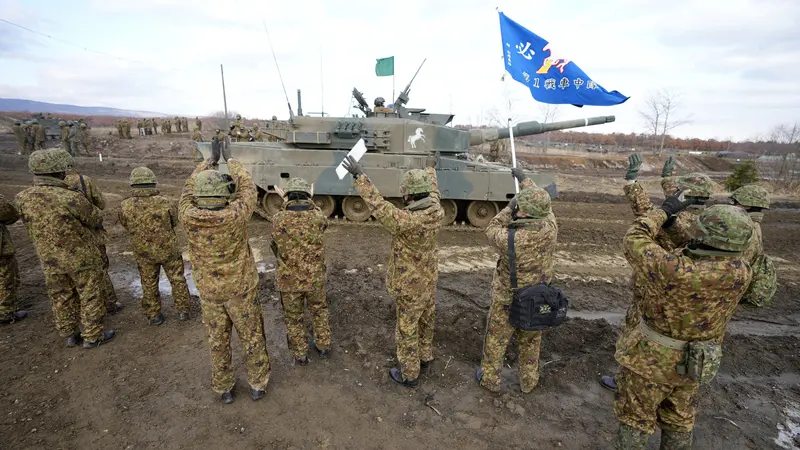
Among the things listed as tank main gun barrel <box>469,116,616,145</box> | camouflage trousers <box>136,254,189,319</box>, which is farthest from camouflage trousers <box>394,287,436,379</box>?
tank main gun barrel <box>469,116,616,145</box>

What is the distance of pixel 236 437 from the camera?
323 cm

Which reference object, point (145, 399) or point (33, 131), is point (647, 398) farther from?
point (33, 131)

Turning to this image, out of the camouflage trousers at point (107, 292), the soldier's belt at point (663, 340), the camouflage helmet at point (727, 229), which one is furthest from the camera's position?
the camouflage trousers at point (107, 292)

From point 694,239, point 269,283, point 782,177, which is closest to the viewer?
point 694,239

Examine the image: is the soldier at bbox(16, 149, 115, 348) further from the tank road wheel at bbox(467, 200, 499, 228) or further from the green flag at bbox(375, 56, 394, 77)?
the green flag at bbox(375, 56, 394, 77)

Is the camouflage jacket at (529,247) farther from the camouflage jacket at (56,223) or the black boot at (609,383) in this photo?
the camouflage jacket at (56,223)

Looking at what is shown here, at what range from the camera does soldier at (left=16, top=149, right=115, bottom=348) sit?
405 cm

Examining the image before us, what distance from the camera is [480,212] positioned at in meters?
9.81

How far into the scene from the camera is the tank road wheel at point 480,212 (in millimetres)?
9711

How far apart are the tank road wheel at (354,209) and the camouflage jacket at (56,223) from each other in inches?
232

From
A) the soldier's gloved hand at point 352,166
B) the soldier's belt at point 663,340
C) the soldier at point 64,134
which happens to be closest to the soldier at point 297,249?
the soldier's gloved hand at point 352,166

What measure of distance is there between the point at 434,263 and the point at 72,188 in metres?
4.02

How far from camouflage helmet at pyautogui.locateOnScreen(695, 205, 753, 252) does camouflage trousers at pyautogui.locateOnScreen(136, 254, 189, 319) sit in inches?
204

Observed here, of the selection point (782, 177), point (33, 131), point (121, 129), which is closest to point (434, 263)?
point (782, 177)
